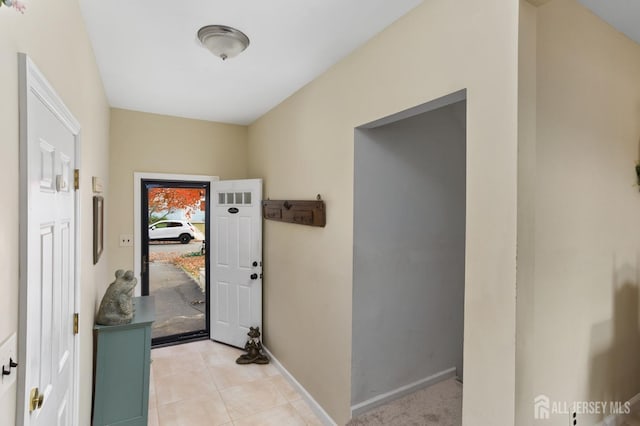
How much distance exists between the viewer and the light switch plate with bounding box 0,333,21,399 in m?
0.74

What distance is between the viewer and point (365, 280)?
223 cm

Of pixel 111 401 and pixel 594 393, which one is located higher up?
pixel 594 393

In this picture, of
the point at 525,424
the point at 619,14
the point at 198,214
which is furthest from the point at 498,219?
the point at 198,214

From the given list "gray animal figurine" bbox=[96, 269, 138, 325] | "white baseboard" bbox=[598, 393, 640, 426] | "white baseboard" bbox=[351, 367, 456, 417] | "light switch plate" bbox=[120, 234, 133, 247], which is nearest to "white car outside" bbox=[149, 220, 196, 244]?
"light switch plate" bbox=[120, 234, 133, 247]

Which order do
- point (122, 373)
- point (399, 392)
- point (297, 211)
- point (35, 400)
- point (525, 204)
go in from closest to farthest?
point (35, 400) < point (525, 204) < point (122, 373) < point (399, 392) < point (297, 211)

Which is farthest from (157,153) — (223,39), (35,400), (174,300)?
(35,400)

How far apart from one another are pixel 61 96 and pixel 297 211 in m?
1.84

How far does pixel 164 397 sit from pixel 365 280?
6.82 feet

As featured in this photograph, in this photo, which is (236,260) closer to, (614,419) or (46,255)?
(46,255)

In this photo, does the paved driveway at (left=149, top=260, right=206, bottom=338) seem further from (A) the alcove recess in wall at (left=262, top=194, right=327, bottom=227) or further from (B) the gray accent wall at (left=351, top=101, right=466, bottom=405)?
(B) the gray accent wall at (left=351, top=101, right=466, bottom=405)

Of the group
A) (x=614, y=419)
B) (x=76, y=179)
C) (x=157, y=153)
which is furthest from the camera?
(x=157, y=153)

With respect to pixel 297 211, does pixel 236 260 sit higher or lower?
lower

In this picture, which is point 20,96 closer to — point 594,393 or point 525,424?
point 525,424

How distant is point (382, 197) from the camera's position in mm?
2271
